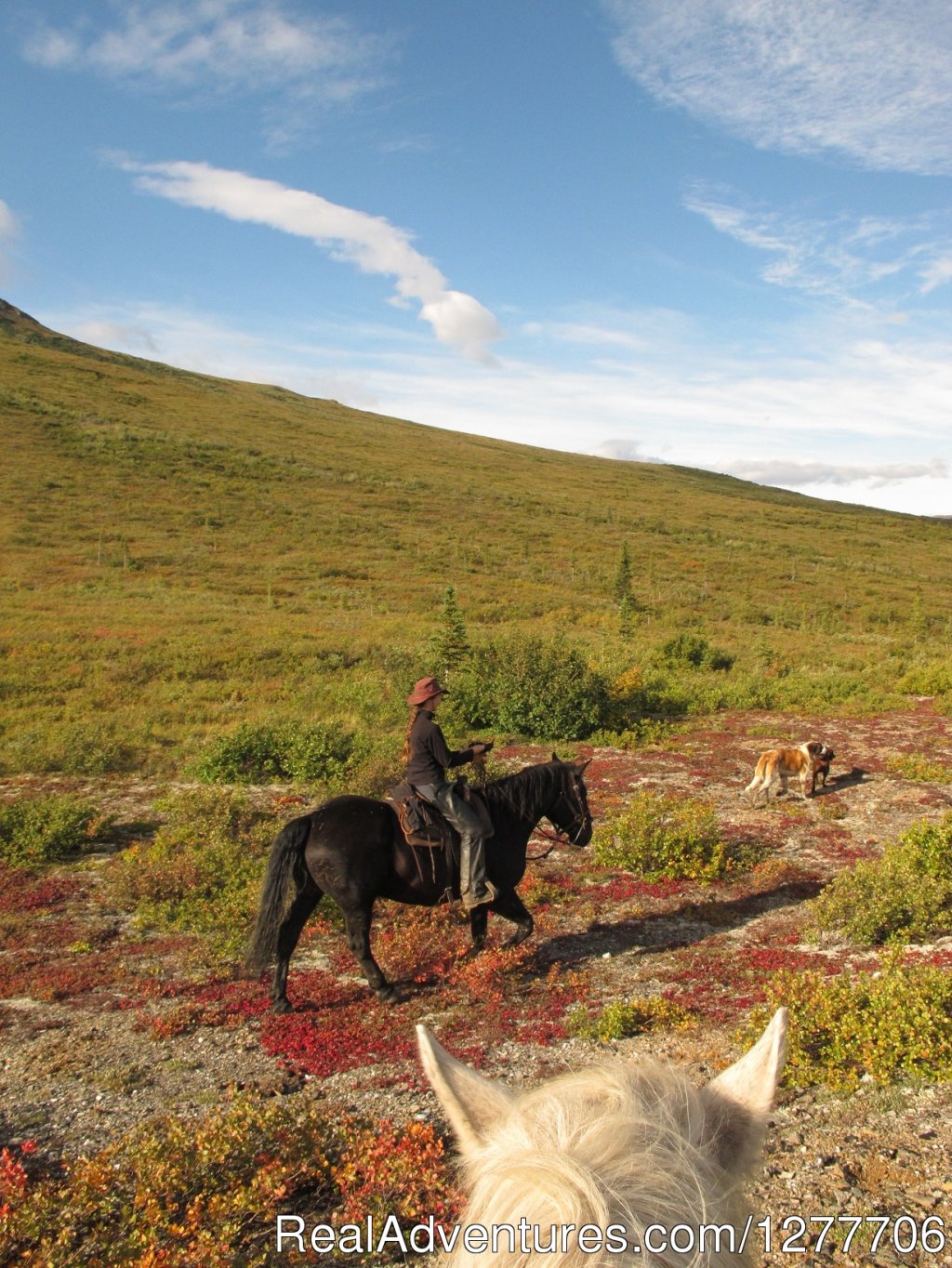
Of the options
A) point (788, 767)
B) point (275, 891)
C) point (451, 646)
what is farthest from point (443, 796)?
point (451, 646)

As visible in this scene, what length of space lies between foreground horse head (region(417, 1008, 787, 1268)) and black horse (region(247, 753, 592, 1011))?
5058 mm

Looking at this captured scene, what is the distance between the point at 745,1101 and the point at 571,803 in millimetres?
5830

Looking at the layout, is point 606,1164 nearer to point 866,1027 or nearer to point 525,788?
point 866,1027

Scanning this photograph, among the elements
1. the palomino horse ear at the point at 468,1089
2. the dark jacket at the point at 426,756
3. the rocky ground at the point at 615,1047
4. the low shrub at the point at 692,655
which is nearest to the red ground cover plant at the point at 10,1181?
the rocky ground at the point at 615,1047

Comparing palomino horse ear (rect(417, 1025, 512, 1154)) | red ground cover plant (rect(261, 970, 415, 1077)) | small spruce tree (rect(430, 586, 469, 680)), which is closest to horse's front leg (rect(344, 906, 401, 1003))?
red ground cover plant (rect(261, 970, 415, 1077))

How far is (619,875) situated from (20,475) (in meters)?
60.3

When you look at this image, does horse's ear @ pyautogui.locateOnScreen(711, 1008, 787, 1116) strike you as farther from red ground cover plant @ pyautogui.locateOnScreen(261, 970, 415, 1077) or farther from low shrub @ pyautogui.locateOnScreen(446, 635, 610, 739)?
low shrub @ pyautogui.locateOnScreen(446, 635, 610, 739)

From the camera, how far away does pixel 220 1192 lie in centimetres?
398

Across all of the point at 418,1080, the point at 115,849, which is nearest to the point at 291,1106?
the point at 418,1080

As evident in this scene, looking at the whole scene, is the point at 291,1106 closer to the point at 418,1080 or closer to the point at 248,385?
the point at 418,1080

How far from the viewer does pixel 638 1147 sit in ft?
5.49

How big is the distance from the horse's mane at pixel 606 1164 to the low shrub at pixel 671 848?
25.0ft

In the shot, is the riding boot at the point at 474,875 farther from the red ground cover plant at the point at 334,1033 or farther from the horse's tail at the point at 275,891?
the horse's tail at the point at 275,891

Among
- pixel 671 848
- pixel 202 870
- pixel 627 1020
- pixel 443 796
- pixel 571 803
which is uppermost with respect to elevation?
pixel 443 796
